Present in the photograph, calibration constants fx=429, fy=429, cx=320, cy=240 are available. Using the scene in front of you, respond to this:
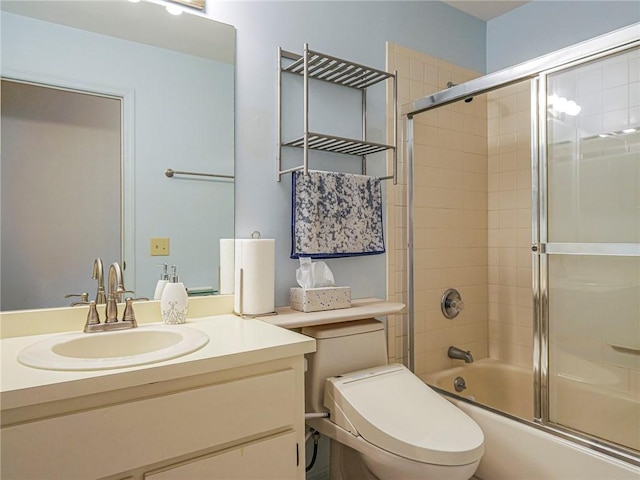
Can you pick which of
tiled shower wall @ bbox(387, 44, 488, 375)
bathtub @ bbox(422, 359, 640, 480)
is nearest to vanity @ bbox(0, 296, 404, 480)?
bathtub @ bbox(422, 359, 640, 480)

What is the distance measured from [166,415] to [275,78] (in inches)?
53.0

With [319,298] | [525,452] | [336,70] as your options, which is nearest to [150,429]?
[319,298]

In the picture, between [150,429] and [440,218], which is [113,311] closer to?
[150,429]

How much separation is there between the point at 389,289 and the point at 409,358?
1.24 ft

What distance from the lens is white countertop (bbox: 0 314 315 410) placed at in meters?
0.86

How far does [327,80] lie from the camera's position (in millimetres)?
1935

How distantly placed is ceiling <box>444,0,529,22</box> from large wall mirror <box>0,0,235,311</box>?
149cm

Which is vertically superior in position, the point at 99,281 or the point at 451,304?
the point at 99,281

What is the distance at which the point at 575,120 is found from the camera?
171 centimetres

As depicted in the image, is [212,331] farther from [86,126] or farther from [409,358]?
[409,358]

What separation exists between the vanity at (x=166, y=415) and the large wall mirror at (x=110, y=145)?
28 cm

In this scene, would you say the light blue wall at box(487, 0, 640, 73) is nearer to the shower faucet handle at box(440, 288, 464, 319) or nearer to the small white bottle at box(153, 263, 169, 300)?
the shower faucet handle at box(440, 288, 464, 319)

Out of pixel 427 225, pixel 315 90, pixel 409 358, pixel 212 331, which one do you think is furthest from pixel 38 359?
pixel 427 225

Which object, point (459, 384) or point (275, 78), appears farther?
point (459, 384)
